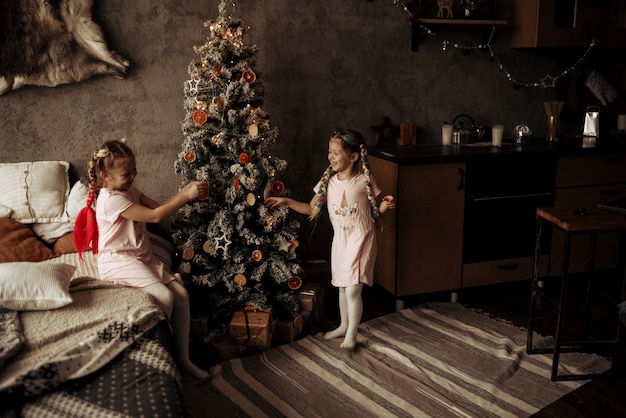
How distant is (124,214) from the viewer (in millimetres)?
2457

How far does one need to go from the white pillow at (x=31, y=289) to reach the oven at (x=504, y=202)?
2.24m

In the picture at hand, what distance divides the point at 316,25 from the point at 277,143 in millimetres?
742

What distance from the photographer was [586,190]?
3.64 metres

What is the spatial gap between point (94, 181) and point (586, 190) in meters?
2.91

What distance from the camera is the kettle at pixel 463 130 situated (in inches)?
146

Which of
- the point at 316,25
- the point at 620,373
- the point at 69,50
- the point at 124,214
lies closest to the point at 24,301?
the point at 124,214

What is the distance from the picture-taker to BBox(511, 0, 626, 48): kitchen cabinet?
368cm

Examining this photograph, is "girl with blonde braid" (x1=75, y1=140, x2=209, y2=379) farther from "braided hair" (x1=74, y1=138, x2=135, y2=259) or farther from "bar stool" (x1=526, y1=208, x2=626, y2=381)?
"bar stool" (x1=526, y1=208, x2=626, y2=381)

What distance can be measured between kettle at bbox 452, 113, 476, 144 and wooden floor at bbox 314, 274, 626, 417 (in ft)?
3.12

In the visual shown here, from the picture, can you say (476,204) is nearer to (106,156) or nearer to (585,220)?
(585,220)

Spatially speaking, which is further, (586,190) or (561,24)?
(561,24)

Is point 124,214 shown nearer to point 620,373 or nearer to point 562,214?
point 562,214

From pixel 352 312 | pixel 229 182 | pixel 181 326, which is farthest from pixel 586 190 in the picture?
pixel 181 326

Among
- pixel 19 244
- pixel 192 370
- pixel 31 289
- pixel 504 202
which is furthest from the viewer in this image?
pixel 504 202
